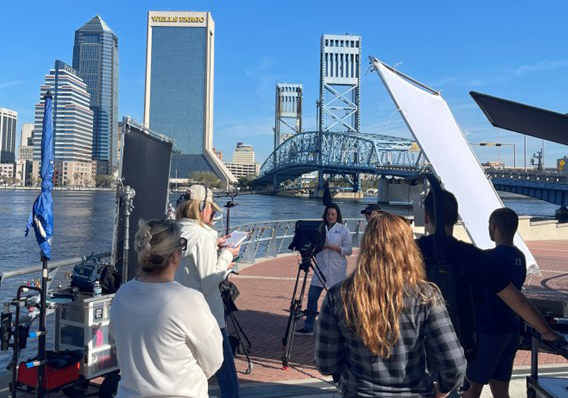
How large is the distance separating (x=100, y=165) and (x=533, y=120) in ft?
582

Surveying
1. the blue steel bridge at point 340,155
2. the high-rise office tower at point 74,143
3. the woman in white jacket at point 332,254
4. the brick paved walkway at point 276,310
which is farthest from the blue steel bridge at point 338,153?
the woman in white jacket at point 332,254

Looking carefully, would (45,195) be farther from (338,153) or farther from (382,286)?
(338,153)

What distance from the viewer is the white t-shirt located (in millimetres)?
1932

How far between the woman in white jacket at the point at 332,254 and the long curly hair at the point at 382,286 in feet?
12.3

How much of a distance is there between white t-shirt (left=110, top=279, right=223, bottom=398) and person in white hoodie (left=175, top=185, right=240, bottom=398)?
1.07 meters

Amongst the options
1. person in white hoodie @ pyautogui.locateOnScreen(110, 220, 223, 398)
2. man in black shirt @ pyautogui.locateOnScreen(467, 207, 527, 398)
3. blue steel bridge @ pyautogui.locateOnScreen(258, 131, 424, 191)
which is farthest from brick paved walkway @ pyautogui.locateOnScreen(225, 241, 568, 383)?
blue steel bridge @ pyautogui.locateOnScreen(258, 131, 424, 191)

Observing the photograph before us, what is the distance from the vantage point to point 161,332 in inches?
75.9

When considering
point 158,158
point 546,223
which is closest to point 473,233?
point 158,158

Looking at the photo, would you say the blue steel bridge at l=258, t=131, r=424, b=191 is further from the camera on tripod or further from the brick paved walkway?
the camera on tripod

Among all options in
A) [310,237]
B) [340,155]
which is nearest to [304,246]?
[310,237]

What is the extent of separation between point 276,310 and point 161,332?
5.76m

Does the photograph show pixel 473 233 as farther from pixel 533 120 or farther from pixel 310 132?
pixel 310 132

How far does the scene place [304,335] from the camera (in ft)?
20.3

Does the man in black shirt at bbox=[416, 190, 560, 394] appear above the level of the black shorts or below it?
above
